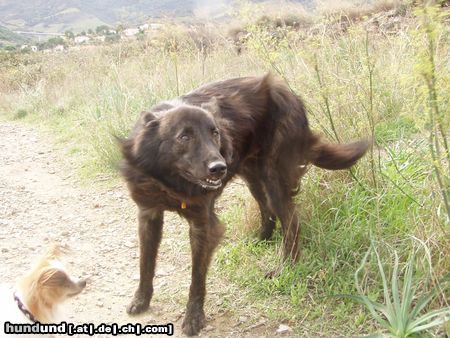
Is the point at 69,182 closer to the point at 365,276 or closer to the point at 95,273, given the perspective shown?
the point at 95,273

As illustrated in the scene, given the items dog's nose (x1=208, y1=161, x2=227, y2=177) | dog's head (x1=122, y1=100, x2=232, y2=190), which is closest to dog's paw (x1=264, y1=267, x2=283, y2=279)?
dog's head (x1=122, y1=100, x2=232, y2=190)

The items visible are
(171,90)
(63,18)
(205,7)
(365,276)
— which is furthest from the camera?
(63,18)

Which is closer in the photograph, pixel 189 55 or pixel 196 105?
pixel 196 105

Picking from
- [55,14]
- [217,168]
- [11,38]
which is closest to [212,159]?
[217,168]

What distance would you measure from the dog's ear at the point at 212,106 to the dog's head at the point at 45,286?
1369mm

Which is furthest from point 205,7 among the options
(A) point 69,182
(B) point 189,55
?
(A) point 69,182

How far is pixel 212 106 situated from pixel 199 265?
3.52ft

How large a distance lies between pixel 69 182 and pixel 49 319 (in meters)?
3.68

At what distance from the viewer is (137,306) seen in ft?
10.7

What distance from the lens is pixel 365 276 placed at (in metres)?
2.99

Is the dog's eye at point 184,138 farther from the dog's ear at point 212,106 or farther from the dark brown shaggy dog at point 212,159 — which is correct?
the dog's ear at point 212,106

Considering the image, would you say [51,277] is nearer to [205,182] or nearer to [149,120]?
[205,182]

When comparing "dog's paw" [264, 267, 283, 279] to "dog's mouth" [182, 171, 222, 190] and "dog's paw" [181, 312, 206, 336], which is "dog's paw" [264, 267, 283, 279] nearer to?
"dog's paw" [181, 312, 206, 336]

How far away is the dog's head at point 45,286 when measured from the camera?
233 centimetres
